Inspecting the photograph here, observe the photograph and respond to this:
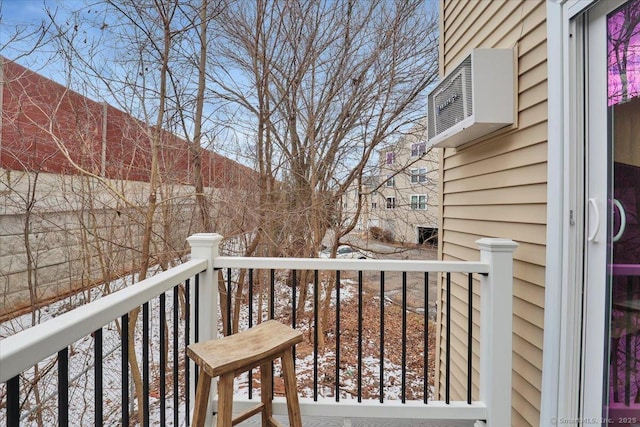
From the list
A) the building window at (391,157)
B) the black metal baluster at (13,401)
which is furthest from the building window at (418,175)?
the black metal baluster at (13,401)

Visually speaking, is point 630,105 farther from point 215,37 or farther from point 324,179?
point 215,37

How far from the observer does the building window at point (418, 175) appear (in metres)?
5.61

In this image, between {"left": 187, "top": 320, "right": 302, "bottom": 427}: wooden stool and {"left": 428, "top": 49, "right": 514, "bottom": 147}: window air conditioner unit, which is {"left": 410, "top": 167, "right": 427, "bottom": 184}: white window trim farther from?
{"left": 187, "top": 320, "right": 302, "bottom": 427}: wooden stool

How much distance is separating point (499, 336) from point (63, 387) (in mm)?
1746

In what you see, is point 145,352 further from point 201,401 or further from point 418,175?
point 418,175

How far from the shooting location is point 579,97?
4.87 feet

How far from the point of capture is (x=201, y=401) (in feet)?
4.46

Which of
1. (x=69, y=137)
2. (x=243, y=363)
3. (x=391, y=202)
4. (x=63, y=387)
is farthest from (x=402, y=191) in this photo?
(x=63, y=387)

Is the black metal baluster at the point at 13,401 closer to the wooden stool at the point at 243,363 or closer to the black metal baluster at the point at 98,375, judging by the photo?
the black metal baluster at the point at 98,375

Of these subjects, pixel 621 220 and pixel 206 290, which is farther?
pixel 206 290

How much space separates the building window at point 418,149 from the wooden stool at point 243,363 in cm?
455

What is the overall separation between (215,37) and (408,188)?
3872 millimetres

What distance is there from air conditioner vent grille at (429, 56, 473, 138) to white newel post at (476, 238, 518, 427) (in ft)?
3.14

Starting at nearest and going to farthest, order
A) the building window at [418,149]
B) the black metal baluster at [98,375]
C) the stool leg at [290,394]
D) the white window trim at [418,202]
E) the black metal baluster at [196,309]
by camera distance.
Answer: the black metal baluster at [98,375] < the stool leg at [290,394] < the black metal baluster at [196,309] < the building window at [418,149] < the white window trim at [418,202]
